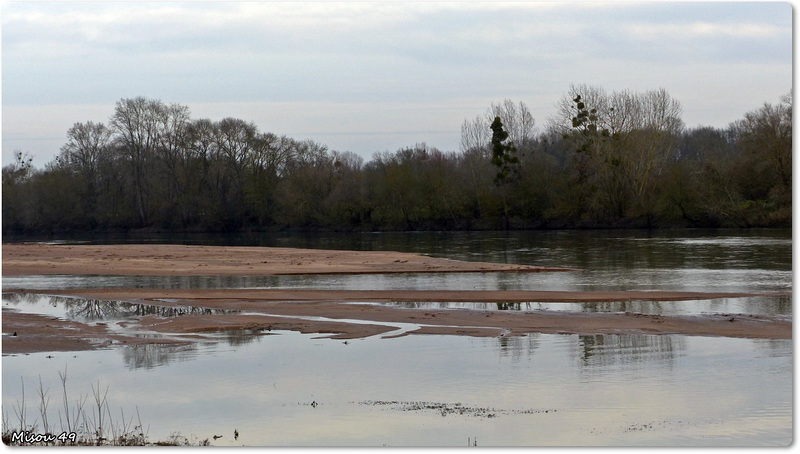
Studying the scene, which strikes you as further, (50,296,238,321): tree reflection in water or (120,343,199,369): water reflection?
(50,296,238,321): tree reflection in water

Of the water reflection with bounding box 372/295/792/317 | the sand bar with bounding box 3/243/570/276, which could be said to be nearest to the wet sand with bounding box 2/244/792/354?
the water reflection with bounding box 372/295/792/317

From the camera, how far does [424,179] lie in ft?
301

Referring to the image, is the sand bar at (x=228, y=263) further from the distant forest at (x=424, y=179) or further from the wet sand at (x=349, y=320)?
the distant forest at (x=424, y=179)

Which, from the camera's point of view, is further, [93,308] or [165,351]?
[93,308]

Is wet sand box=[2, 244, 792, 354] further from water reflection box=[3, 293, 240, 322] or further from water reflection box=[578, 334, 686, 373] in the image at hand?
water reflection box=[578, 334, 686, 373]

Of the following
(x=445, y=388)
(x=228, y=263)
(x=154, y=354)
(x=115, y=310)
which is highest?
(x=228, y=263)

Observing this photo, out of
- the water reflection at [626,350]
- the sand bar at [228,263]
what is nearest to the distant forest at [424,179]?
the sand bar at [228,263]

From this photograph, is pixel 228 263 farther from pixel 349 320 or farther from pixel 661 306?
pixel 661 306

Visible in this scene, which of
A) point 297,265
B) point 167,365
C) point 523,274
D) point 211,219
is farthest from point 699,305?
point 211,219

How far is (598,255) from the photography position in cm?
4281

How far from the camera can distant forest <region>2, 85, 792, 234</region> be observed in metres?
75.0

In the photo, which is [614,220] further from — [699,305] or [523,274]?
[699,305]

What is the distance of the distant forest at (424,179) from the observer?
7500 centimetres

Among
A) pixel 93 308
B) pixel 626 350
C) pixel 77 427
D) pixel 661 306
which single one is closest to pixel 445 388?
pixel 626 350
